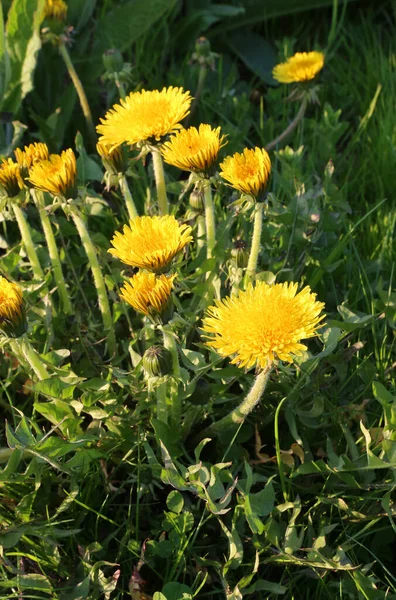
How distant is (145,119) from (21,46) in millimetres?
1056

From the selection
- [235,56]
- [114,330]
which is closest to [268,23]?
[235,56]

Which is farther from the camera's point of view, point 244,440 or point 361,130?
point 361,130

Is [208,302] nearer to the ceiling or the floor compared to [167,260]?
nearer to the floor

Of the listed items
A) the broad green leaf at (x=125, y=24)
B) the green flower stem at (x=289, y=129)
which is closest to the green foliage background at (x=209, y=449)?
the green flower stem at (x=289, y=129)

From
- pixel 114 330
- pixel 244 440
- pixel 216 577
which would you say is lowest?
pixel 216 577

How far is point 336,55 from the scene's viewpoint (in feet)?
10.7

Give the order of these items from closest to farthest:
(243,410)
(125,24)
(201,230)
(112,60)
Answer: (243,410)
(201,230)
(112,60)
(125,24)

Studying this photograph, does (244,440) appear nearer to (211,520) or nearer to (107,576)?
(211,520)

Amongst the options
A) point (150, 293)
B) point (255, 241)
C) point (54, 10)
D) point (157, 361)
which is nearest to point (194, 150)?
point (255, 241)

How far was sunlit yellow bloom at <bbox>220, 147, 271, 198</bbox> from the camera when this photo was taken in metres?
1.52

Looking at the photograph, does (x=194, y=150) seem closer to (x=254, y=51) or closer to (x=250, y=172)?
(x=250, y=172)

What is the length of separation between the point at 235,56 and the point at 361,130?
1.07 meters

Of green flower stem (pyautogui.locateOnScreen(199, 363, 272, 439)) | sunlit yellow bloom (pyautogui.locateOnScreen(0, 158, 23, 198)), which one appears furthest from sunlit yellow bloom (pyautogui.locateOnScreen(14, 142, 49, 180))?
green flower stem (pyautogui.locateOnScreen(199, 363, 272, 439))

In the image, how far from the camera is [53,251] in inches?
73.9
